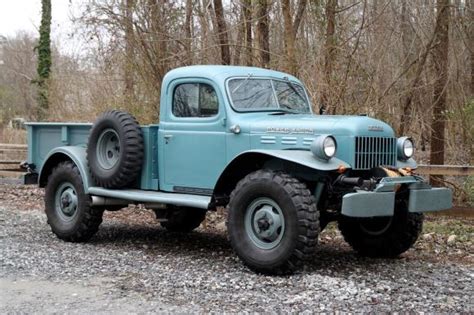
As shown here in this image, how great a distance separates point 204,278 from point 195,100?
2366 millimetres

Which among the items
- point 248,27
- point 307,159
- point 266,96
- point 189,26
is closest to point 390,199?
point 307,159

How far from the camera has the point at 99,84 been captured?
695 inches

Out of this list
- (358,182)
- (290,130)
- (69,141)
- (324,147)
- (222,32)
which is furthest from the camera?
(222,32)

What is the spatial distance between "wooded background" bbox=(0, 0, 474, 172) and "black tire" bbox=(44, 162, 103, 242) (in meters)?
4.52

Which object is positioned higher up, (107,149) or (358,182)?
(107,149)

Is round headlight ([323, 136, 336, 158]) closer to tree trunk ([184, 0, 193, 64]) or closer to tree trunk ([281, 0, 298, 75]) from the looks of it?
tree trunk ([281, 0, 298, 75])

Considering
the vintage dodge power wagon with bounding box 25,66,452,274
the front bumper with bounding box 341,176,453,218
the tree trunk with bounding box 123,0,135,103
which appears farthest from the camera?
the tree trunk with bounding box 123,0,135,103

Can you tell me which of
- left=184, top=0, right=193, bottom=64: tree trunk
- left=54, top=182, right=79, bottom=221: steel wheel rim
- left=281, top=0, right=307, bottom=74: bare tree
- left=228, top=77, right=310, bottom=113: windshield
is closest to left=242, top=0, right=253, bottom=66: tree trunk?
left=281, top=0, right=307, bottom=74: bare tree

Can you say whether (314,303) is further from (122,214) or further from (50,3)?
(50,3)

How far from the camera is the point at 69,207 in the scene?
897 centimetres

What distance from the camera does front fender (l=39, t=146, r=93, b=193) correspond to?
860 centimetres

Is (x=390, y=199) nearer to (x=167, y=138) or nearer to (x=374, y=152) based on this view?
(x=374, y=152)

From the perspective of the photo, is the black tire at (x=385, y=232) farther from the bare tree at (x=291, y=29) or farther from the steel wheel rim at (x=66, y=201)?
the bare tree at (x=291, y=29)

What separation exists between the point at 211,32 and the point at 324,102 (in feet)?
10.8
